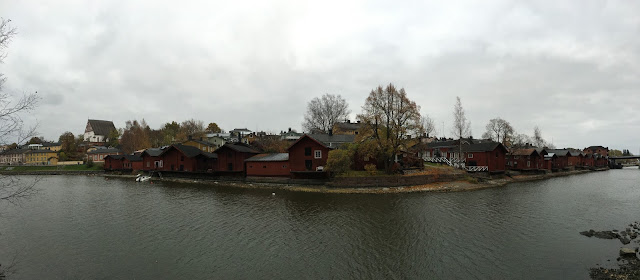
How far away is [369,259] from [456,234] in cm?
722

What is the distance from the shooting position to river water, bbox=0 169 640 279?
44.6 ft

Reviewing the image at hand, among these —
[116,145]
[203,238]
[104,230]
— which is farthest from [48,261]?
[116,145]

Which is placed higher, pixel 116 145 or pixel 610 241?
pixel 116 145

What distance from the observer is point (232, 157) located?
47.7 m

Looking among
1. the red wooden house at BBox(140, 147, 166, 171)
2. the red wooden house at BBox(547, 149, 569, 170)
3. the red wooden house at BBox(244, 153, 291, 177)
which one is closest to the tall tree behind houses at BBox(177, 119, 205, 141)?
the red wooden house at BBox(140, 147, 166, 171)

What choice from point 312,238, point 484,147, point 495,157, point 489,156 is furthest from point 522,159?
point 312,238

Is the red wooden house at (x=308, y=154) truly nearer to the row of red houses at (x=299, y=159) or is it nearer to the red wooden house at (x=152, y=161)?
the row of red houses at (x=299, y=159)

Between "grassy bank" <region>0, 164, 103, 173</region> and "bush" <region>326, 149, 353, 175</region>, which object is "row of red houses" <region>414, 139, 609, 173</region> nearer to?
"bush" <region>326, 149, 353, 175</region>

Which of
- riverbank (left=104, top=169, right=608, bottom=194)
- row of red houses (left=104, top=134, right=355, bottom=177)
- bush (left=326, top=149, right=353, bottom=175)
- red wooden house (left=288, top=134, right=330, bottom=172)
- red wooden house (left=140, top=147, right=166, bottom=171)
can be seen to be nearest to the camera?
riverbank (left=104, top=169, right=608, bottom=194)

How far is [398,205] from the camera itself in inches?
1088

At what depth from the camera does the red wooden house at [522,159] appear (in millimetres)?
58228

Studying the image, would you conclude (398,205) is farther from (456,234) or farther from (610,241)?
(610,241)

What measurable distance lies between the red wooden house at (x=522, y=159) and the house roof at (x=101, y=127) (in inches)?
5149

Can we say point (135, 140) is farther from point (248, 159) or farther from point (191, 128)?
point (248, 159)
